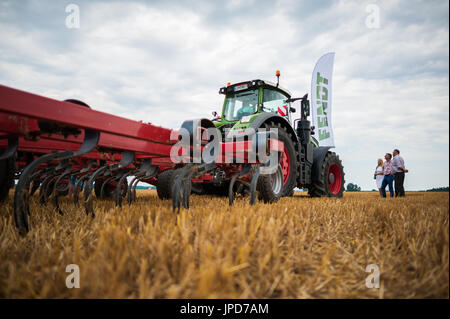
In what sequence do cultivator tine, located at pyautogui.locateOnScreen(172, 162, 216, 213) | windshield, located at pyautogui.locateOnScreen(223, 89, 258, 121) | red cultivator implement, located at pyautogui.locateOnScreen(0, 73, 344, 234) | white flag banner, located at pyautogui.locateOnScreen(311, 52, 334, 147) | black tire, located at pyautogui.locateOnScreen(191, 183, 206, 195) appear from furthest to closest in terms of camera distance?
white flag banner, located at pyautogui.locateOnScreen(311, 52, 334, 147) → black tire, located at pyautogui.locateOnScreen(191, 183, 206, 195) → windshield, located at pyautogui.locateOnScreen(223, 89, 258, 121) → cultivator tine, located at pyautogui.locateOnScreen(172, 162, 216, 213) → red cultivator implement, located at pyautogui.locateOnScreen(0, 73, 344, 234)

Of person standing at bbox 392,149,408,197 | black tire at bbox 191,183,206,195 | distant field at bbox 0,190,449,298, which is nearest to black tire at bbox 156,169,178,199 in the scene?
black tire at bbox 191,183,206,195

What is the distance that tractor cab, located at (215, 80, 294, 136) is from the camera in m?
4.71

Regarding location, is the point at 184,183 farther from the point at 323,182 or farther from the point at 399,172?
the point at 399,172

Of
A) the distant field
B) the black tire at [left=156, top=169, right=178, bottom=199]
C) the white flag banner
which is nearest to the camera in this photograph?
the distant field

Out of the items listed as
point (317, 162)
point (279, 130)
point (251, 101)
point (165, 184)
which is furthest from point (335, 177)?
point (165, 184)

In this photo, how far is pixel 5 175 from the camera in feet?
8.57

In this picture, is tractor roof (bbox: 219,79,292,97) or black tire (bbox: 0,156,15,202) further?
tractor roof (bbox: 219,79,292,97)

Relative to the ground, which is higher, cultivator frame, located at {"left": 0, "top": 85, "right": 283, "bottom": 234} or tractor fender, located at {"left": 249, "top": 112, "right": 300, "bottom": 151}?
tractor fender, located at {"left": 249, "top": 112, "right": 300, "bottom": 151}

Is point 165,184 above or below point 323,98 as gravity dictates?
below

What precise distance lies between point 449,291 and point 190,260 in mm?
975

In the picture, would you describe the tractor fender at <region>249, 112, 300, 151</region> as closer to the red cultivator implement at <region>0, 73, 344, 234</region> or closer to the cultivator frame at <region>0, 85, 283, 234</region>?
the red cultivator implement at <region>0, 73, 344, 234</region>

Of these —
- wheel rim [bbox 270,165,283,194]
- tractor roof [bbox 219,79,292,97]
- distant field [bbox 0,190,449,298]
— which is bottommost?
distant field [bbox 0,190,449,298]

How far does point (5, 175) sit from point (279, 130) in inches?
143
